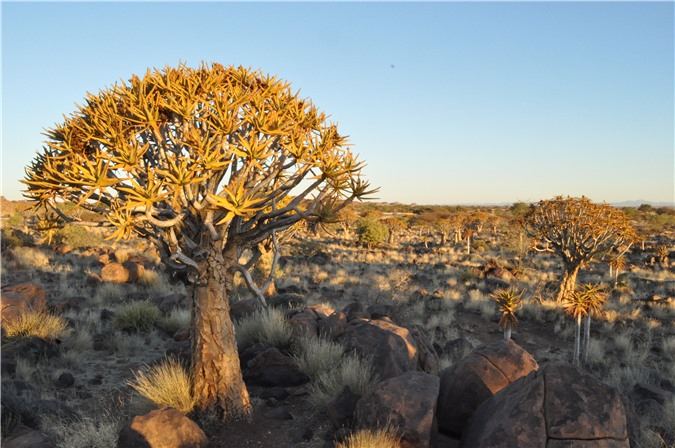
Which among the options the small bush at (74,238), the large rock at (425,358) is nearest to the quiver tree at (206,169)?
the large rock at (425,358)

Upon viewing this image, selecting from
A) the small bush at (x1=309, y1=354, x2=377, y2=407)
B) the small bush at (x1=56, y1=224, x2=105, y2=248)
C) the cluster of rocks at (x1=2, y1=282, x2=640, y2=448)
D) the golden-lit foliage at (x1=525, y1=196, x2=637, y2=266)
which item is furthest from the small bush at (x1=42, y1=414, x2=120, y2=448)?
the small bush at (x1=56, y1=224, x2=105, y2=248)

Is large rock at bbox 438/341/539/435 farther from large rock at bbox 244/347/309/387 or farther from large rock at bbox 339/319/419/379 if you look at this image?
large rock at bbox 244/347/309/387

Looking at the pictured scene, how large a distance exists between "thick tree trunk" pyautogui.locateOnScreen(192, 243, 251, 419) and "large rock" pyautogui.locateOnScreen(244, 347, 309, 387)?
58.8 inches

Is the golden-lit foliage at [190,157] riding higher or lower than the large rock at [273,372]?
higher

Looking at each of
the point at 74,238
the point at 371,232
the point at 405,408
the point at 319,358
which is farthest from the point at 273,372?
Answer: the point at 371,232

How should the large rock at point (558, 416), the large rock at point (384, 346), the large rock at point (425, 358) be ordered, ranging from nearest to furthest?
the large rock at point (558, 416) < the large rock at point (384, 346) < the large rock at point (425, 358)

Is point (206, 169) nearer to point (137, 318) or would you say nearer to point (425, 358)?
point (425, 358)

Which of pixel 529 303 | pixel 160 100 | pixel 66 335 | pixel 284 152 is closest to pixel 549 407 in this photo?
pixel 284 152

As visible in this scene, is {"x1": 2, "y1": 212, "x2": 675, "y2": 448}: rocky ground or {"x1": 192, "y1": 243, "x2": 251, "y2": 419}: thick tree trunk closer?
{"x1": 2, "y1": 212, "x2": 675, "y2": 448}: rocky ground

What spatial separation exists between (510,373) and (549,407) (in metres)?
1.77

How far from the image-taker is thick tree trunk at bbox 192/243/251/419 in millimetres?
6570

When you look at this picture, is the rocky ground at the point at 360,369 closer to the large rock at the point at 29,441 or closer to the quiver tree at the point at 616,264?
the large rock at the point at 29,441

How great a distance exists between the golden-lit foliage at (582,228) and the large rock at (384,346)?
11780 mm

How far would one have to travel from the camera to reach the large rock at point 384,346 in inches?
314
